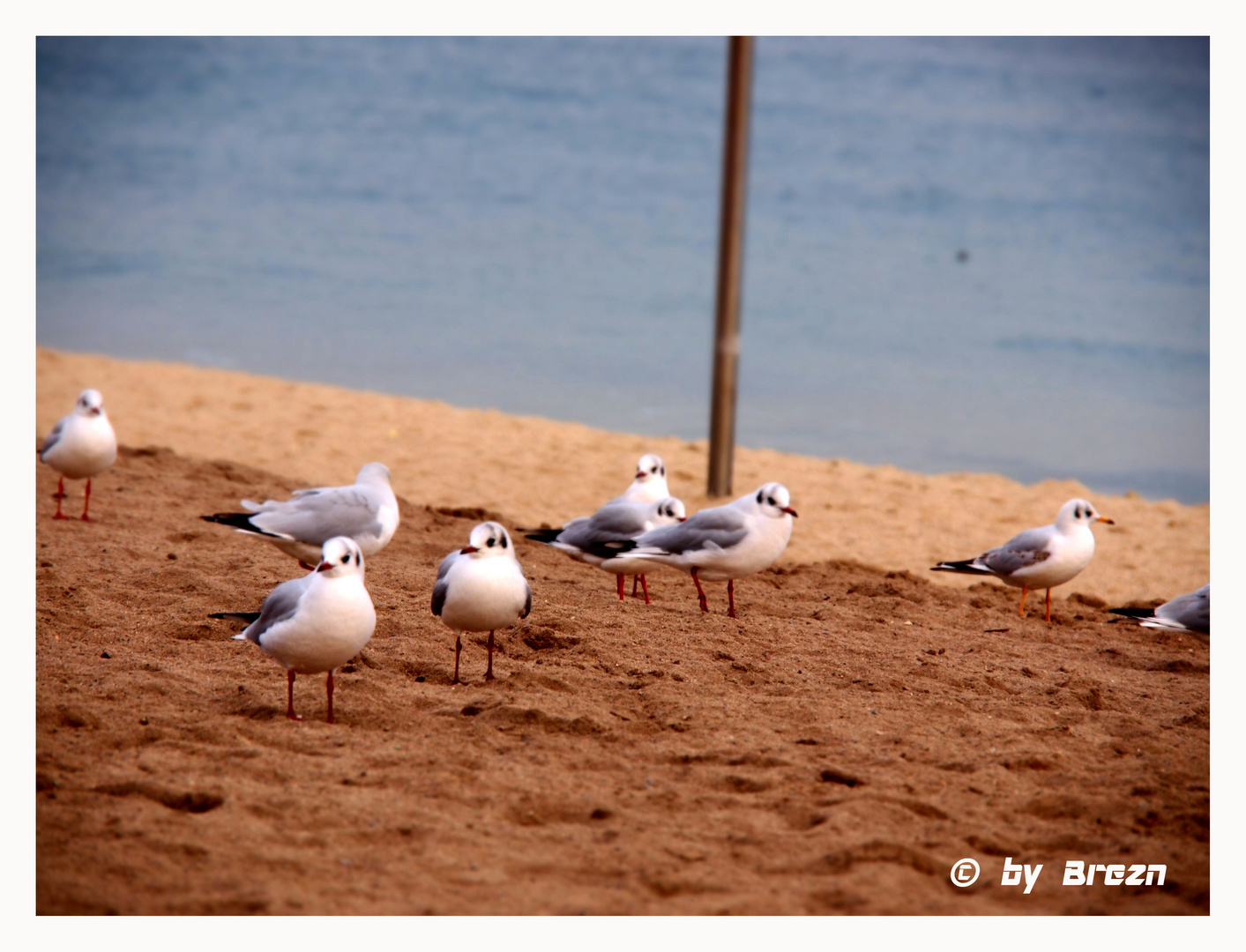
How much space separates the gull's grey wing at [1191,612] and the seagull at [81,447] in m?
5.49

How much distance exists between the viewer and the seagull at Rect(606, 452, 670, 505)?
706 centimetres

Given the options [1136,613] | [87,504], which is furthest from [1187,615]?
[87,504]

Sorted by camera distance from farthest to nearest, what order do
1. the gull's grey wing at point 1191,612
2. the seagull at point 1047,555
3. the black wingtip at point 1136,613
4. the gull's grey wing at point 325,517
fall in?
the seagull at point 1047,555 < the gull's grey wing at point 325,517 < the black wingtip at point 1136,613 < the gull's grey wing at point 1191,612

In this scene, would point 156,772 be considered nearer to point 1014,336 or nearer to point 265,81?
point 1014,336

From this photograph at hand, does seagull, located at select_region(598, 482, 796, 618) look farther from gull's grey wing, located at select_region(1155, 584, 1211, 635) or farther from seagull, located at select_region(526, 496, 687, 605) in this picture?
gull's grey wing, located at select_region(1155, 584, 1211, 635)

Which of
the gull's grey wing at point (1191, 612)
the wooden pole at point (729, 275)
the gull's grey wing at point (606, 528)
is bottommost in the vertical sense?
the gull's grey wing at point (1191, 612)

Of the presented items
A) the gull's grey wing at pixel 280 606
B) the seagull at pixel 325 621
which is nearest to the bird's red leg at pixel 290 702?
the seagull at pixel 325 621

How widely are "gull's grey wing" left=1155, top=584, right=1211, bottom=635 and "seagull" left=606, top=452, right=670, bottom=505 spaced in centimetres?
A: 266

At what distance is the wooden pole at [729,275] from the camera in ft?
29.6

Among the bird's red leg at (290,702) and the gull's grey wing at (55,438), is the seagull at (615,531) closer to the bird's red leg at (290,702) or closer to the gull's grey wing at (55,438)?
the bird's red leg at (290,702)

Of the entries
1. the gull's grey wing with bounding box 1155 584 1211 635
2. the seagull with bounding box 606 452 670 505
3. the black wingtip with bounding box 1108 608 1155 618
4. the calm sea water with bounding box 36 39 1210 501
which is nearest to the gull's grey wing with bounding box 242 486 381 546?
the seagull with bounding box 606 452 670 505

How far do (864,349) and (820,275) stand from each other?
433 cm

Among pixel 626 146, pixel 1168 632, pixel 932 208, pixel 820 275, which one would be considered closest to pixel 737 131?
pixel 1168 632

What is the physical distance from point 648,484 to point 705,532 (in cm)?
133
